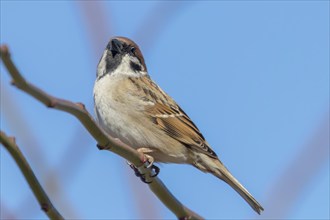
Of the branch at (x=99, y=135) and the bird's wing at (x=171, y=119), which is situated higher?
the branch at (x=99, y=135)

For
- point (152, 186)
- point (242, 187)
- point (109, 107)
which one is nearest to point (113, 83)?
point (109, 107)

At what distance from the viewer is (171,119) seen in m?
4.84

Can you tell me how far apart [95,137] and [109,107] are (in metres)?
1.88

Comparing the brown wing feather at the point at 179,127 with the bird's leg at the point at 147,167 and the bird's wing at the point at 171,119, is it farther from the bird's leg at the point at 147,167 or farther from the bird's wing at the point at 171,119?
the bird's leg at the point at 147,167

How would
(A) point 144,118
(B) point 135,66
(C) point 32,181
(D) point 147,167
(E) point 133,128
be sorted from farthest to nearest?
(B) point 135,66
(A) point 144,118
(E) point 133,128
(D) point 147,167
(C) point 32,181

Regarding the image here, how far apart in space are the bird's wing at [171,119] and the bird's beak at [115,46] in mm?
308

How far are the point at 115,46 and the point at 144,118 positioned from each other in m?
0.67

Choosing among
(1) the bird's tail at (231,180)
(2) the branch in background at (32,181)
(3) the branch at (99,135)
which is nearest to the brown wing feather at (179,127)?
(1) the bird's tail at (231,180)

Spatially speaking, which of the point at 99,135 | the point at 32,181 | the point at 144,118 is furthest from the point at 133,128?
the point at 32,181

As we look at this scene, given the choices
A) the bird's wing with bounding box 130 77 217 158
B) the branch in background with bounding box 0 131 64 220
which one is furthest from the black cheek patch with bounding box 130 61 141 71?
the branch in background with bounding box 0 131 64 220

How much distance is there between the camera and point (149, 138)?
14.4 feet

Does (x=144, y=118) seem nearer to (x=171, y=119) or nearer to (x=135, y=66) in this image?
(x=171, y=119)

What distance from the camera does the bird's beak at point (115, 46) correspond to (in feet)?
15.6

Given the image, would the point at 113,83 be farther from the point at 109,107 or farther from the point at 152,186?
→ the point at 152,186
